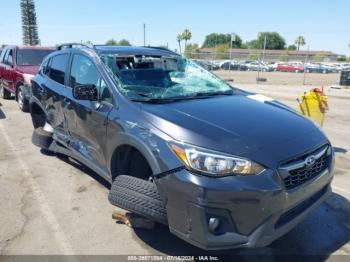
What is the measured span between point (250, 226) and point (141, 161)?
1301mm

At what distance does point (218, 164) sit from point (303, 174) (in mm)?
762

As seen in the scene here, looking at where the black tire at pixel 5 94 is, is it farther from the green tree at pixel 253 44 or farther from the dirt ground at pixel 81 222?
the green tree at pixel 253 44

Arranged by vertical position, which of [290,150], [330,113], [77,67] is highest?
[77,67]

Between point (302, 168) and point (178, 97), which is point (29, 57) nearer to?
point (178, 97)

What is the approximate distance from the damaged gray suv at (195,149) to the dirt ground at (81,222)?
1.61 ft

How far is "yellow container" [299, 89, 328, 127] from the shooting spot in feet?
21.4

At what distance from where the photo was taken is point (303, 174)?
3021mm

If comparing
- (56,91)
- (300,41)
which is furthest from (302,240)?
(300,41)

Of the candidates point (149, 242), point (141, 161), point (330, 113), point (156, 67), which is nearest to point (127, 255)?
point (149, 242)

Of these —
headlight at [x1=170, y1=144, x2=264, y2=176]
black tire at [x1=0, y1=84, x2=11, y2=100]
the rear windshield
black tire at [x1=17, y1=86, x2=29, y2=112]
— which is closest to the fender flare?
headlight at [x1=170, y1=144, x2=264, y2=176]

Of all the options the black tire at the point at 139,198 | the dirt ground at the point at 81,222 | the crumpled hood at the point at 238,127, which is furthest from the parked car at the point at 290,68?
the black tire at the point at 139,198

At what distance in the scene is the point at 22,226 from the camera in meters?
3.86

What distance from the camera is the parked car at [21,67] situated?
34.5 feet

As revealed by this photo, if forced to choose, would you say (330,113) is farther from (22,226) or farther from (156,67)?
(22,226)
